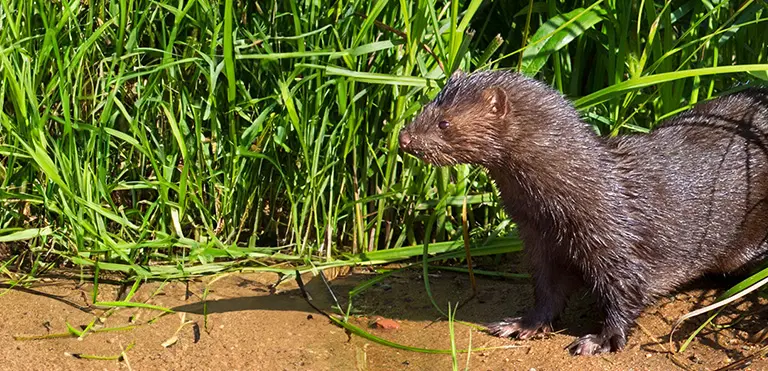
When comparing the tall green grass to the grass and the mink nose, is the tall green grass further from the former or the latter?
the mink nose

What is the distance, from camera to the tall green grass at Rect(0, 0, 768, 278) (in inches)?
174

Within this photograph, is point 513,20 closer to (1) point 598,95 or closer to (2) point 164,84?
(1) point 598,95

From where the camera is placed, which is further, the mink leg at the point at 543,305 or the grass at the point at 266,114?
the grass at the point at 266,114

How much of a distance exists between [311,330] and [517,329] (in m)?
0.83

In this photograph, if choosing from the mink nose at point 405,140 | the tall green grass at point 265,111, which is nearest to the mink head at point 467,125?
the mink nose at point 405,140

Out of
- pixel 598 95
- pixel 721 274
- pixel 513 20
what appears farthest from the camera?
pixel 513 20

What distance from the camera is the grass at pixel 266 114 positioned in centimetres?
442

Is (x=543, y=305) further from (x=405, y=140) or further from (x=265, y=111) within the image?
(x=265, y=111)

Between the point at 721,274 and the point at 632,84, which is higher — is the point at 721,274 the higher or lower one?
the lower one

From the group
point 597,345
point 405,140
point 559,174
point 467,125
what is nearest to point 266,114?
point 405,140

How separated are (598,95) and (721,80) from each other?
113 centimetres

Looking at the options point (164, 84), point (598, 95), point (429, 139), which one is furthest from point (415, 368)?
point (164, 84)

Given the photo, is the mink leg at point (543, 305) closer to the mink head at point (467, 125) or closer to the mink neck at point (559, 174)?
the mink neck at point (559, 174)

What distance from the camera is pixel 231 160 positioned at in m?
4.75
